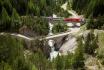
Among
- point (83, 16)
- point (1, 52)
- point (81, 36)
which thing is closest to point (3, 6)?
point (83, 16)

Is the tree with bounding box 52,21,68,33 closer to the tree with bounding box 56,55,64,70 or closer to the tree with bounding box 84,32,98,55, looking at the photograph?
the tree with bounding box 84,32,98,55

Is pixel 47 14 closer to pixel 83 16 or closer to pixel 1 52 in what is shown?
pixel 83 16

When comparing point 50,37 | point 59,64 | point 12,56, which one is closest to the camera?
point 59,64

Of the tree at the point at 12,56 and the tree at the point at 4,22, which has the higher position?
the tree at the point at 4,22

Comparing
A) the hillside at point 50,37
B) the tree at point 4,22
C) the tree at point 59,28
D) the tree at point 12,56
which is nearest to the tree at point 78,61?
the hillside at point 50,37

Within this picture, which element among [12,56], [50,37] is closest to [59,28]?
[50,37]

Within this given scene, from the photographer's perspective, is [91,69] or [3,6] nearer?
[91,69]

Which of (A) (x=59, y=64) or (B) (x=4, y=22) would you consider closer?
(A) (x=59, y=64)

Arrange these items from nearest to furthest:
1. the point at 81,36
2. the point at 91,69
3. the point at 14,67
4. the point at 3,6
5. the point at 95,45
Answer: the point at 14,67
the point at 91,69
the point at 95,45
the point at 81,36
the point at 3,6

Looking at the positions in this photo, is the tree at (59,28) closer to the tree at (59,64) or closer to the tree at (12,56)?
the tree at (12,56)

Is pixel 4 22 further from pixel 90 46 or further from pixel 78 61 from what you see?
pixel 78 61

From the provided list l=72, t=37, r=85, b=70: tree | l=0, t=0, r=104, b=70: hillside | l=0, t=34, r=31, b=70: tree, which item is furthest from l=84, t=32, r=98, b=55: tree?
l=0, t=34, r=31, b=70: tree
